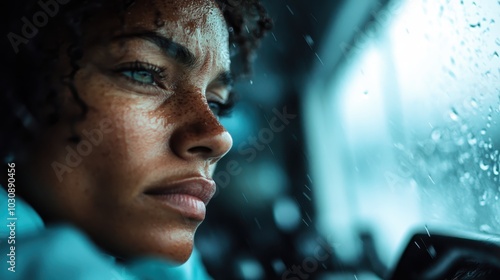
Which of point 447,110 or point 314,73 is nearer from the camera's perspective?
point 447,110

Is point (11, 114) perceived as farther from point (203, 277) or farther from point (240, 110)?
point (240, 110)

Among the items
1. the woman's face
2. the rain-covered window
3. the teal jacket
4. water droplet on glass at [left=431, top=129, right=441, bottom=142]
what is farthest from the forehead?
water droplet on glass at [left=431, top=129, right=441, bottom=142]

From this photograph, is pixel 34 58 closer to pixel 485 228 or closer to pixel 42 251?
pixel 42 251

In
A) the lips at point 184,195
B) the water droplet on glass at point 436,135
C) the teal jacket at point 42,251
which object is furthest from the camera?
the water droplet on glass at point 436,135

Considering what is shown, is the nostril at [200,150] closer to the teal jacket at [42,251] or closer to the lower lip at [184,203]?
the lower lip at [184,203]

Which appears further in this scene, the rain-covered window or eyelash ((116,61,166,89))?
the rain-covered window

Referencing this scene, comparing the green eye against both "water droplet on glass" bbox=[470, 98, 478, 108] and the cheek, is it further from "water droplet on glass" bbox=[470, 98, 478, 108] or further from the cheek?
"water droplet on glass" bbox=[470, 98, 478, 108]

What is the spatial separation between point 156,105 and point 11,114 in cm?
17

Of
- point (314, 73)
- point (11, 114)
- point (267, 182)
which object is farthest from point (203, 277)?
point (314, 73)

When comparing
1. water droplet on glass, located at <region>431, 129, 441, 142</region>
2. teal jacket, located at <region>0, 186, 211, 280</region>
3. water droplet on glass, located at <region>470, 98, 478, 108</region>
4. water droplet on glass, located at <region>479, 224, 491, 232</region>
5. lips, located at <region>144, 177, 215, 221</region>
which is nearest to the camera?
teal jacket, located at <region>0, 186, 211, 280</region>

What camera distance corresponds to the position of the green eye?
63 centimetres

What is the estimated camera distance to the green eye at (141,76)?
0.63 m

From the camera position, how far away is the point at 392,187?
1.26 m

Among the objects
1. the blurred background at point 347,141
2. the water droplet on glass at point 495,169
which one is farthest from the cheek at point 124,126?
the water droplet on glass at point 495,169
